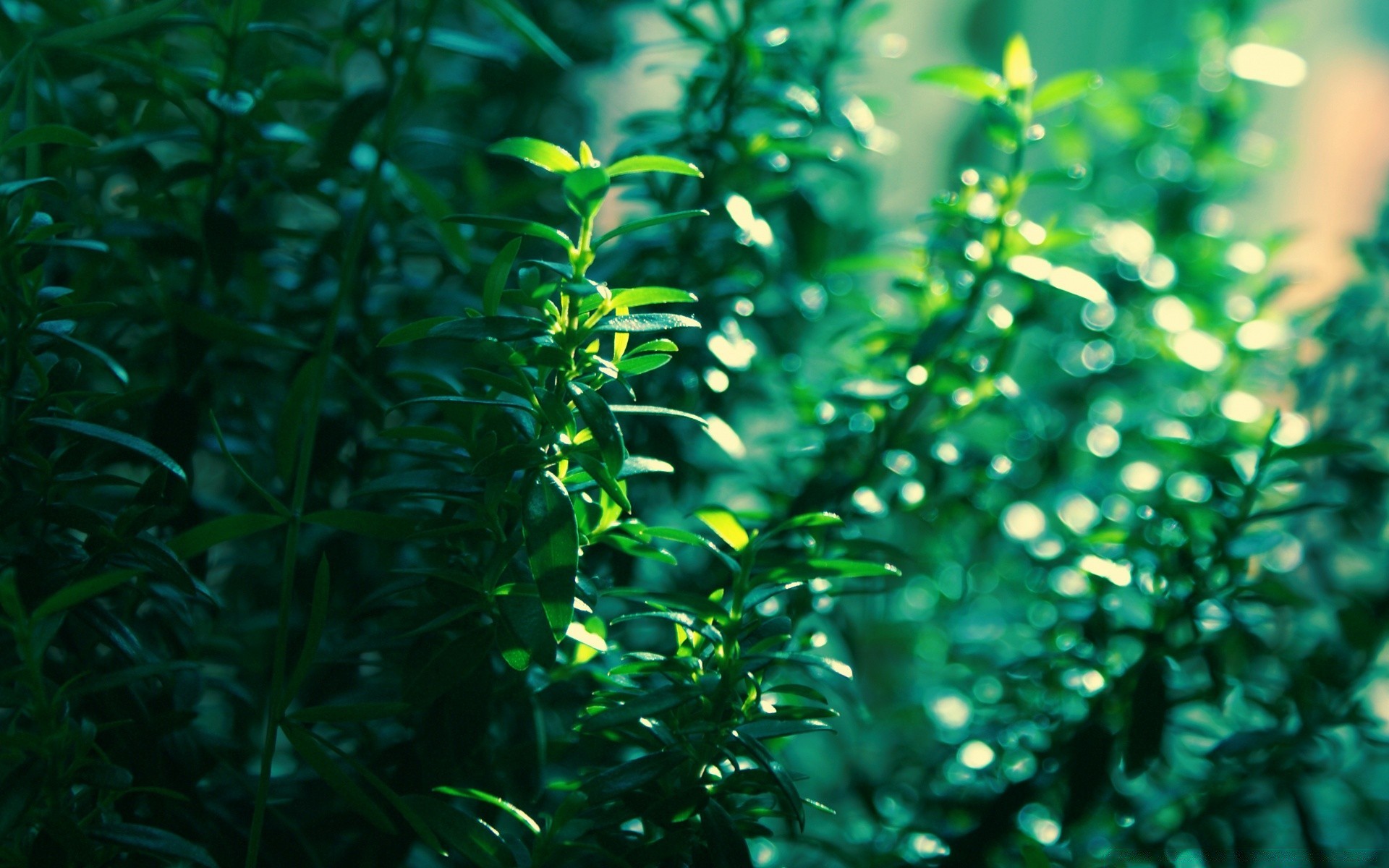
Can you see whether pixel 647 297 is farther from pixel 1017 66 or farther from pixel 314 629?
pixel 1017 66

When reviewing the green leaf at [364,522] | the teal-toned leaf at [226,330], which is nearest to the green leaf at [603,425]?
the green leaf at [364,522]

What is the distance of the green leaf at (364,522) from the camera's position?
45 centimetres

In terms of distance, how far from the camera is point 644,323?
44 cm

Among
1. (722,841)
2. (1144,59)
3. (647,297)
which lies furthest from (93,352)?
(1144,59)

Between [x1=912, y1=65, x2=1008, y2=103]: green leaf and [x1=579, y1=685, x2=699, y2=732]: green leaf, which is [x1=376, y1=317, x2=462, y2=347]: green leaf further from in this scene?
[x1=912, y1=65, x2=1008, y2=103]: green leaf

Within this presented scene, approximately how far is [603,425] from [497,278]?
0.09 metres

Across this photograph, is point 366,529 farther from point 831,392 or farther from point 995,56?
point 995,56

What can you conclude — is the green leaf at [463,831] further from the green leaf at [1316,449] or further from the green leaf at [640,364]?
the green leaf at [1316,449]

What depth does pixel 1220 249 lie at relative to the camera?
91 centimetres

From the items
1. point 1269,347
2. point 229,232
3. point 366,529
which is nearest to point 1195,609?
point 1269,347

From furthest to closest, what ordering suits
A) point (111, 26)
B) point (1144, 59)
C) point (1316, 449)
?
point (1144, 59) < point (1316, 449) < point (111, 26)

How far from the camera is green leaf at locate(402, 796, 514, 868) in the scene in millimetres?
450

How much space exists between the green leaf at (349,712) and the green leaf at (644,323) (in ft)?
0.62

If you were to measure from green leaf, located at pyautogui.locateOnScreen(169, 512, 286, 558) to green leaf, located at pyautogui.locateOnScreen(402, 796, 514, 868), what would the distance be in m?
0.14
